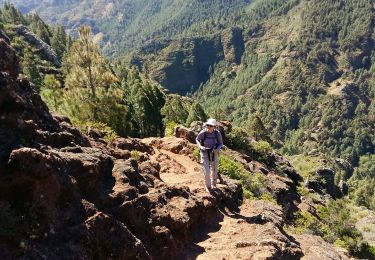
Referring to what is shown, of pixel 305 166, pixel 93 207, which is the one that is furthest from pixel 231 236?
pixel 305 166

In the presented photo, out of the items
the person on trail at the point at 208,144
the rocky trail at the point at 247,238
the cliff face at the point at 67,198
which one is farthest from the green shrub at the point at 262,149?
the cliff face at the point at 67,198

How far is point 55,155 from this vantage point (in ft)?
36.1

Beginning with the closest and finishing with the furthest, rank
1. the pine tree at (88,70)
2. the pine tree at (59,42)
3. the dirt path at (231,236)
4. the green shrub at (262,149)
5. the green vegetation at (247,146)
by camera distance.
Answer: the dirt path at (231,236) → the green vegetation at (247,146) → the pine tree at (88,70) → the green shrub at (262,149) → the pine tree at (59,42)

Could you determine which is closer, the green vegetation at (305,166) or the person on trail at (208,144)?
the person on trail at (208,144)

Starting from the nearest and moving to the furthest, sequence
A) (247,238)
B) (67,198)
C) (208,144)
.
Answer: (67,198) → (247,238) → (208,144)

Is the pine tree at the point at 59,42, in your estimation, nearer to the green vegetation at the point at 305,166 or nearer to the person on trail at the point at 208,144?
the green vegetation at the point at 305,166

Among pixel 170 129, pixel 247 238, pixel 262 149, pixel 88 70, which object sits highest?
pixel 88 70

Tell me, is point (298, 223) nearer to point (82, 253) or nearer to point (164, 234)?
point (164, 234)

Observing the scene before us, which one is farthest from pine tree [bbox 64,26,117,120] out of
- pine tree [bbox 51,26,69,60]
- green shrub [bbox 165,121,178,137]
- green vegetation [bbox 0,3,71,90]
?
pine tree [bbox 51,26,69,60]

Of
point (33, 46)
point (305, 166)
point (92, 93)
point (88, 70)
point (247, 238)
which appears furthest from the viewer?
point (33, 46)

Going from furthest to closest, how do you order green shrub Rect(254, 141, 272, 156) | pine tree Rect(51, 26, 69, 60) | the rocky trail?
pine tree Rect(51, 26, 69, 60) → green shrub Rect(254, 141, 272, 156) → the rocky trail

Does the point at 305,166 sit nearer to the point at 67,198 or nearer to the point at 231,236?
the point at 231,236

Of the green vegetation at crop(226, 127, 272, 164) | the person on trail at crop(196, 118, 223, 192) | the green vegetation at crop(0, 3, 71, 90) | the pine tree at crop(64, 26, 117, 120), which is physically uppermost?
the green vegetation at crop(0, 3, 71, 90)

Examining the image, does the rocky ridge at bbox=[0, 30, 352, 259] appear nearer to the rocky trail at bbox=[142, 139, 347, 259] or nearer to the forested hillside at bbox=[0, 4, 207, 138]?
the rocky trail at bbox=[142, 139, 347, 259]
